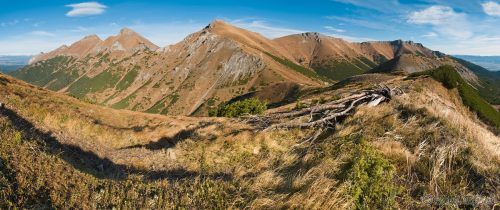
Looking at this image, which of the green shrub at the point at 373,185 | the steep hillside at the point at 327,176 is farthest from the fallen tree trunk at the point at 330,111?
the green shrub at the point at 373,185

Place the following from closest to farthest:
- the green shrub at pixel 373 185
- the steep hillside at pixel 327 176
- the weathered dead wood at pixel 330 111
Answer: the green shrub at pixel 373 185 → the steep hillside at pixel 327 176 → the weathered dead wood at pixel 330 111

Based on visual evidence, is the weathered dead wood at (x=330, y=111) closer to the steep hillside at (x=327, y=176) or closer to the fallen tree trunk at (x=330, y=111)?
the fallen tree trunk at (x=330, y=111)

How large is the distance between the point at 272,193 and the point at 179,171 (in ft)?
22.7

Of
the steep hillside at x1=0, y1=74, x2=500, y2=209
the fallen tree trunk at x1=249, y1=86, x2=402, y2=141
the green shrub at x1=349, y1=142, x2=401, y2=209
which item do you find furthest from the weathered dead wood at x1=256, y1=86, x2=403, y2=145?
the green shrub at x1=349, y1=142, x2=401, y2=209

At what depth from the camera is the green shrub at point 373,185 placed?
5.98 m

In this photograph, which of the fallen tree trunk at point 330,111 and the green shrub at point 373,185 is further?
the fallen tree trunk at point 330,111

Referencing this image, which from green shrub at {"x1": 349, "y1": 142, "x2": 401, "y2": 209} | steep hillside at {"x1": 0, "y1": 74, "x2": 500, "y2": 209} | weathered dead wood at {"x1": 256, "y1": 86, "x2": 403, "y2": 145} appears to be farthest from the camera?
weathered dead wood at {"x1": 256, "y1": 86, "x2": 403, "y2": 145}

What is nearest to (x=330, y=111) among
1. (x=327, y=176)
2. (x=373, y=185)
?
(x=327, y=176)

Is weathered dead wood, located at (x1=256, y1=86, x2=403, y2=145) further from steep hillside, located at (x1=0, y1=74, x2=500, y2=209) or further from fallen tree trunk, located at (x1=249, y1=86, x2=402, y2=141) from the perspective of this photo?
steep hillside, located at (x1=0, y1=74, x2=500, y2=209)

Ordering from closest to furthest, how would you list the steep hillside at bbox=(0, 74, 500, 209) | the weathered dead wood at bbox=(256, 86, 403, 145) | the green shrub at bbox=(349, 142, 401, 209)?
the green shrub at bbox=(349, 142, 401, 209), the steep hillside at bbox=(0, 74, 500, 209), the weathered dead wood at bbox=(256, 86, 403, 145)

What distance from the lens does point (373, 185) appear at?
6203 mm

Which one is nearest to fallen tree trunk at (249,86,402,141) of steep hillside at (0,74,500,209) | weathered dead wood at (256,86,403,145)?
weathered dead wood at (256,86,403,145)

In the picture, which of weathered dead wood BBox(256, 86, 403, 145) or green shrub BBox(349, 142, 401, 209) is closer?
green shrub BBox(349, 142, 401, 209)

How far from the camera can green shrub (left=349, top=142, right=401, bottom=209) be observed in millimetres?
5984
